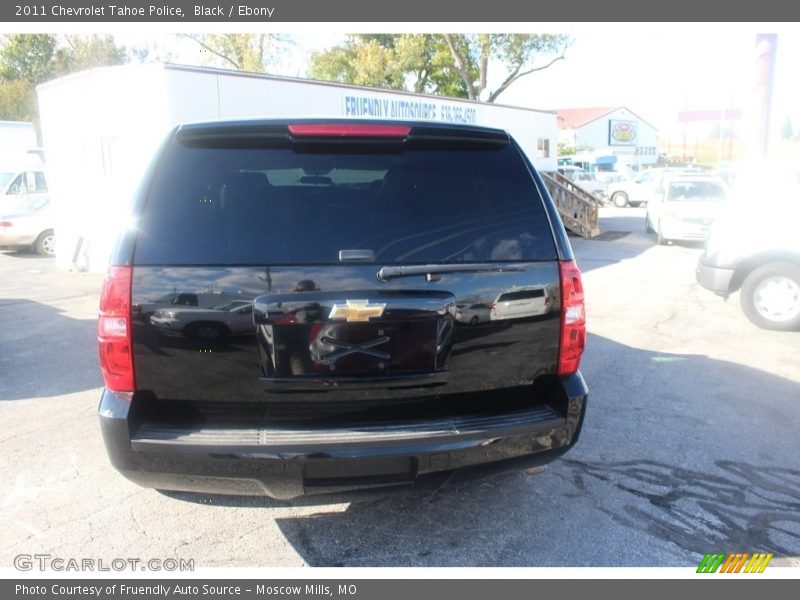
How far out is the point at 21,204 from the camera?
14219 mm

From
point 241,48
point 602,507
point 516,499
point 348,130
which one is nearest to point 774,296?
point 602,507

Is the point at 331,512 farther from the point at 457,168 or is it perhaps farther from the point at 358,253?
the point at 457,168

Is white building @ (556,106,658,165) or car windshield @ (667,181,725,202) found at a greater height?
white building @ (556,106,658,165)

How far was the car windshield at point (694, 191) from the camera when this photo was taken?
15098mm

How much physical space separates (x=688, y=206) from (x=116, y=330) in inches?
587

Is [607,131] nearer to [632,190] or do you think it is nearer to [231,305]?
[632,190]

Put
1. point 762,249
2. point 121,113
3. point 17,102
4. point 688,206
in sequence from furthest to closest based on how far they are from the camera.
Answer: point 17,102, point 688,206, point 121,113, point 762,249

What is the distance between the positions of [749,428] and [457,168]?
3.19m

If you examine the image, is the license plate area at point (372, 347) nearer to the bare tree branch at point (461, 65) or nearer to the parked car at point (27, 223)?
the parked car at point (27, 223)

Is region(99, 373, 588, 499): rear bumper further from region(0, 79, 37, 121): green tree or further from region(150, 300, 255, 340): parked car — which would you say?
region(0, 79, 37, 121): green tree

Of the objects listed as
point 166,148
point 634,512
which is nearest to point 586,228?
point 634,512

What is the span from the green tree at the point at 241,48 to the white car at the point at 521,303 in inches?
1317

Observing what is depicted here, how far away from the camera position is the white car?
8.80 ft

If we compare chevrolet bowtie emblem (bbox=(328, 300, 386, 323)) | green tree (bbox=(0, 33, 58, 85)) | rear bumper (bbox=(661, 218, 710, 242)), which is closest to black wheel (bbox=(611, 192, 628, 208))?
rear bumper (bbox=(661, 218, 710, 242))
